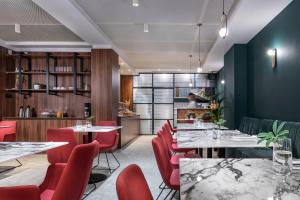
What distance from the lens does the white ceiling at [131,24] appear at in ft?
14.6

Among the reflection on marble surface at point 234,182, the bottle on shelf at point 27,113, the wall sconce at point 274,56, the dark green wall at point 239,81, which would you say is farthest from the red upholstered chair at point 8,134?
the wall sconce at point 274,56

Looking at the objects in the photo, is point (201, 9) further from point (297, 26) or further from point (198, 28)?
point (297, 26)

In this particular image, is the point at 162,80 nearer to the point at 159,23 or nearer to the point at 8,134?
the point at 159,23

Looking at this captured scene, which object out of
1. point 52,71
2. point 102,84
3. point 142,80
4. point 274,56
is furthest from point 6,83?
point 274,56

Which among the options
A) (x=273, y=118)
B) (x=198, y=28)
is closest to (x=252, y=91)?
(x=273, y=118)

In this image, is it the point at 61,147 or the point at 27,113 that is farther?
the point at 27,113

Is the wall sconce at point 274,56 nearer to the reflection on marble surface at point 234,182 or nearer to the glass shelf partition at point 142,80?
the reflection on marble surface at point 234,182

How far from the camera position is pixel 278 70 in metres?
4.77

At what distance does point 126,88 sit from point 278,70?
8.05m

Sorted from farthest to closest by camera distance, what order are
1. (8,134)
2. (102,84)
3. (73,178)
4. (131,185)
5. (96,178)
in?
1. (102,84)
2. (8,134)
3. (96,178)
4. (73,178)
5. (131,185)

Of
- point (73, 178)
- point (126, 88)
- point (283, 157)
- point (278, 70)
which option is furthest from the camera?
point (126, 88)

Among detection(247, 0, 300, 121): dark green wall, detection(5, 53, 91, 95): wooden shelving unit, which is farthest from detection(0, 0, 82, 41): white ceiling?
detection(247, 0, 300, 121): dark green wall

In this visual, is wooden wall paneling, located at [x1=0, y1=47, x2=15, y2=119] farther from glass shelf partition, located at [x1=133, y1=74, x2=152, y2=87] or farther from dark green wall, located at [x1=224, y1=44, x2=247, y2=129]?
dark green wall, located at [x1=224, y1=44, x2=247, y2=129]

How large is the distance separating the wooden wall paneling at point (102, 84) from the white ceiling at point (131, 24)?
0.29 metres
